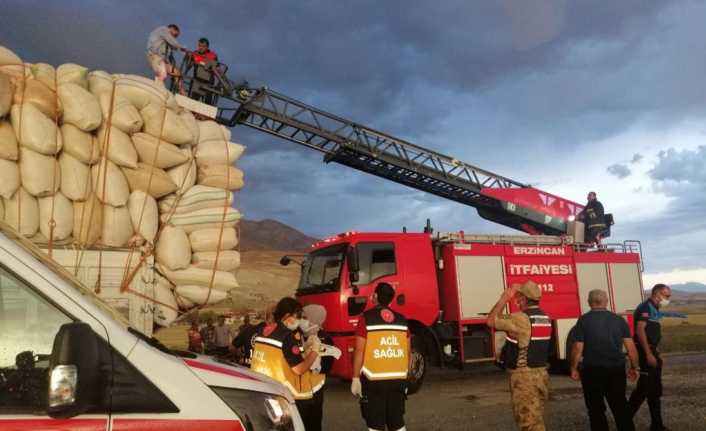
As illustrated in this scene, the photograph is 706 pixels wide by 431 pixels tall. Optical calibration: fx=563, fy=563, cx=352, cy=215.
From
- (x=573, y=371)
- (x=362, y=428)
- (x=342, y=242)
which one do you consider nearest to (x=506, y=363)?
(x=573, y=371)

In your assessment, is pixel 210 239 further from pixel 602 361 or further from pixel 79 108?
pixel 602 361

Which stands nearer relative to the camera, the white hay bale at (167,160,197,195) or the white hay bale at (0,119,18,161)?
the white hay bale at (0,119,18,161)

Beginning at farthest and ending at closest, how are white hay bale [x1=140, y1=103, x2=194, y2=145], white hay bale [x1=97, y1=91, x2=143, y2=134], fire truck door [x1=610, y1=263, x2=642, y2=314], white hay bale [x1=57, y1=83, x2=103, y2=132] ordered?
fire truck door [x1=610, y1=263, x2=642, y2=314]
white hay bale [x1=140, y1=103, x2=194, y2=145]
white hay bale [x1=97, y1=91, x2=143, y2=134]
white hay bale [x1=57, y1=83, x2=103, y2=132]

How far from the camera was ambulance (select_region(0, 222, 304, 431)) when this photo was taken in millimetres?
1848

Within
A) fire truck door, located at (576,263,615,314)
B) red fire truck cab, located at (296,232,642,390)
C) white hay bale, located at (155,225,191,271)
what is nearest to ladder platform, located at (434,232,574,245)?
red fire truck cab, located at (296,232,642,390)

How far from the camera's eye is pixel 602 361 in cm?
527

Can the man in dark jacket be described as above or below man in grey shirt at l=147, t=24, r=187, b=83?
below

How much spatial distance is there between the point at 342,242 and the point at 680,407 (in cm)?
536

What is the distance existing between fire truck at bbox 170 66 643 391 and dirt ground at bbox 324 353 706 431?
20.8 inches

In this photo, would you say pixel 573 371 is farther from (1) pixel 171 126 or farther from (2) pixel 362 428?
(1) pixel 171 126

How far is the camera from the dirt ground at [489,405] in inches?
267

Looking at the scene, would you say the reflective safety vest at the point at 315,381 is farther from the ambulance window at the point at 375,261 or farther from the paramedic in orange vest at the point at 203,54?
the paramedic in orange vest at the point at 203,54

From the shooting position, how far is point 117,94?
17.8ft

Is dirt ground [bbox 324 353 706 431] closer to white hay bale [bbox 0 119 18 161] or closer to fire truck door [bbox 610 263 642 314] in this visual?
fire truck door [bbox 610 263 642 314]
